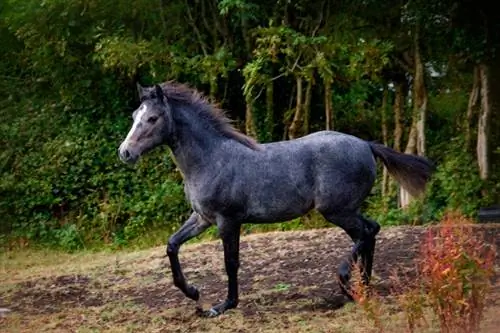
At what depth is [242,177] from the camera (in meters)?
7.66

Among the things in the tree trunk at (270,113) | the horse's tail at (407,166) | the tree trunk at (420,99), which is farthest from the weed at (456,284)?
the tree trunk at (270,113)

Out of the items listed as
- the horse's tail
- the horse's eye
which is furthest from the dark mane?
the horse's tail

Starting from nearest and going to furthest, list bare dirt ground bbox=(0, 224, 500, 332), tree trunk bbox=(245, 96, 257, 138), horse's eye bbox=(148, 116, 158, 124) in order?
1. bare dirt ground bbox=(0, 224, 500, 332)
2. horse's eye bbox=(148, 116, 158, 124)
3. tree trunk bbox=(245, 96, 257, 138)

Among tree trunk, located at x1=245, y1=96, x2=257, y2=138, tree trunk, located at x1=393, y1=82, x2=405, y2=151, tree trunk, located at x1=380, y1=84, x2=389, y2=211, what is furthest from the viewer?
tree trunk, located at x1=245, y1=96, x2=257, y2=138

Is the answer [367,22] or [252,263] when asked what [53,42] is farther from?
[252,263]

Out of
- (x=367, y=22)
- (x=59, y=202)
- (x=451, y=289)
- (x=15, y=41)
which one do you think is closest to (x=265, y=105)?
(x=367, y=22)

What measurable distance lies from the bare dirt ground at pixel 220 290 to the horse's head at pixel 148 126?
4.57ft

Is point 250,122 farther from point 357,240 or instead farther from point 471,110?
point 357,240

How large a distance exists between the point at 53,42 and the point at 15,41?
1.49m

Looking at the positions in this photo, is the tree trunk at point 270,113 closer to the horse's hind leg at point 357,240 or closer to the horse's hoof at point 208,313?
the horse's hind leg at point 357,240

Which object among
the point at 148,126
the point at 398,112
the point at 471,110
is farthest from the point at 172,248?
the point at 398,112

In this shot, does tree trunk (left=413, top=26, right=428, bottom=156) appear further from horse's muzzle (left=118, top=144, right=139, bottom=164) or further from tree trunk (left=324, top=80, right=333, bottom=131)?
horse's muzzle (left=118, top=144, right=139, bottom=164)

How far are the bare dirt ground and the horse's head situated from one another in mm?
1394

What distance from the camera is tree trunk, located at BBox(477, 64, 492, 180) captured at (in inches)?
491
